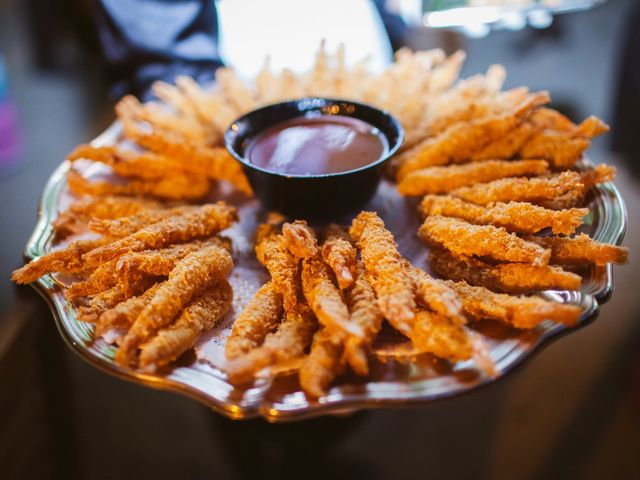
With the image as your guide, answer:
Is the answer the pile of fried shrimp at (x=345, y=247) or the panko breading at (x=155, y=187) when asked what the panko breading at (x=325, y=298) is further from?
the panko breading at (x=155, y=187)

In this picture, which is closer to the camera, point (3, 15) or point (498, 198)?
point (498, 198)

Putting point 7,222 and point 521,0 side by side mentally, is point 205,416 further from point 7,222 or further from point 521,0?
point 521,0

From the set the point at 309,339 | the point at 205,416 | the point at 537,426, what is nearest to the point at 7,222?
the point at 205,416

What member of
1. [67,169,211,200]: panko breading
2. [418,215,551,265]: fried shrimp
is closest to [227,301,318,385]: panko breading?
[418,215,551,265]: fried shrimp

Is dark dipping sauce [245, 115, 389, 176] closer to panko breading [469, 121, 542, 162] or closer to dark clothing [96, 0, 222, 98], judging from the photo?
panko breading [469, 121, 542, 162]

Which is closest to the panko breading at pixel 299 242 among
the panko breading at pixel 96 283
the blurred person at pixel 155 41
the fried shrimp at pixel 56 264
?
the panko breading at pixel 96 283

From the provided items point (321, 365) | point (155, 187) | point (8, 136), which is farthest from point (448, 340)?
point (8, 136)

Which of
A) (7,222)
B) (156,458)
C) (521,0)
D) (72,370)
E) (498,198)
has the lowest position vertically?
(156,458)
